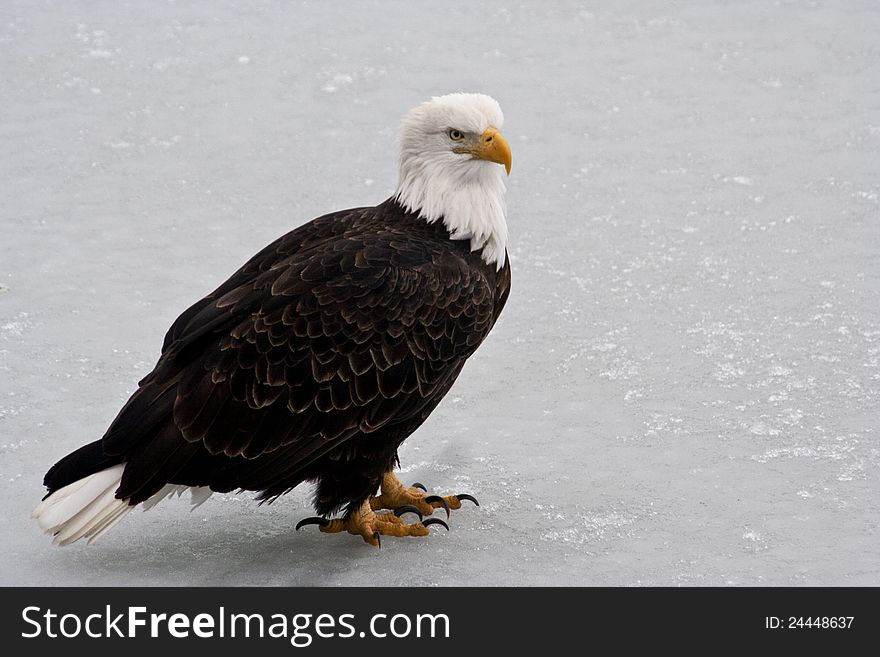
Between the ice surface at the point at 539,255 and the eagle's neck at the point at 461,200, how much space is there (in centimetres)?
78

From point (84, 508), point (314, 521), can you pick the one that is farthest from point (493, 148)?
point (84, 508)

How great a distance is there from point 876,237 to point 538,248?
1394 mm

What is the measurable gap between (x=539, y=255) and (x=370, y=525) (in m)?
1.94

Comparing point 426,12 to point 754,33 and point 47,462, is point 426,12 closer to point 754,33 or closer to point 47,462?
point 754,33

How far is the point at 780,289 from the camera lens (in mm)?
5152

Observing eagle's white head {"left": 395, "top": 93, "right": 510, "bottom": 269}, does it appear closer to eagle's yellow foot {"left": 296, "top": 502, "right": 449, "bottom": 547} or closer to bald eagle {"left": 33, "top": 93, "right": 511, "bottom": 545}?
bald eagle {"left": 33, "top": 93, "right": 511, "bottom": 545}

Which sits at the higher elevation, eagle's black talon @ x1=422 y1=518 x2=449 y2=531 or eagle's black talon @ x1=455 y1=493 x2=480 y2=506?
eagle's black talon @ x1=455 y1=493 x2=480 y2=506

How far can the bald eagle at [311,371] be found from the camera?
3514 millimetres

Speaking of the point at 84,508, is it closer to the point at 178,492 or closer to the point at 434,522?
the point at 178,492

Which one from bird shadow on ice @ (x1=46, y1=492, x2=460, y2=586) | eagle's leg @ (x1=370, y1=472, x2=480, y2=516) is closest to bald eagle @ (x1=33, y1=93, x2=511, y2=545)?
bird shadow on ice @ (x1=46, y1=492, x2=460, y2=586)

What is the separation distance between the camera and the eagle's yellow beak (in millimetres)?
3752

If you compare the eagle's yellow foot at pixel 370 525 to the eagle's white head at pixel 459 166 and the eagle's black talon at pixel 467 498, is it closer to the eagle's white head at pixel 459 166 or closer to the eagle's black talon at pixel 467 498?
the eagle's black talon at pixel 467 498

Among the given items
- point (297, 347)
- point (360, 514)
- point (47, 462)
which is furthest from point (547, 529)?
point (47, 462)

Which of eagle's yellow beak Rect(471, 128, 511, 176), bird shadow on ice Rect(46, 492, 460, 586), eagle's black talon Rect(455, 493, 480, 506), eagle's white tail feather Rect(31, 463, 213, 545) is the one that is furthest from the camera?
eagle's black talon Rect(455, 493, 480, 506)
